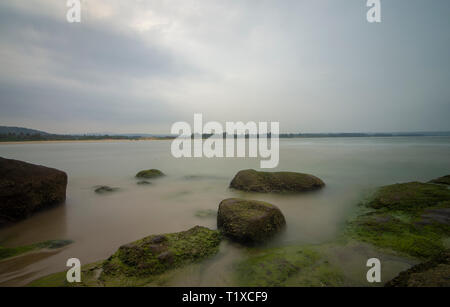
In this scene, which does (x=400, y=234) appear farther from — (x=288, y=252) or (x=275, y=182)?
(x=275, y=182)

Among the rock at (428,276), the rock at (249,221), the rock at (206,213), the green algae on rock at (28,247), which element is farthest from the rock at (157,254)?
Answer: the rock at (428,276)

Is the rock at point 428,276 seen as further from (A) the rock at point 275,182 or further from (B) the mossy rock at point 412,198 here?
(A) the rock at point 275,182

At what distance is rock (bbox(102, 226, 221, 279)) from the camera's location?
2.93 metres

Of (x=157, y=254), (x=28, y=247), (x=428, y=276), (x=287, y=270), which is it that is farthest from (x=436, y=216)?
(x=28, y=247)

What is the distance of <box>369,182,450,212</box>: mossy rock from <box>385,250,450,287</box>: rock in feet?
11.1

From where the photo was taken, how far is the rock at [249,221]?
12.9ft

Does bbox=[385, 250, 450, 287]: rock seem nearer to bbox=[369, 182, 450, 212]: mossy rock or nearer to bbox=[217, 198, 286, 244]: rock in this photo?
bbox=[217, 198, 286, 244]: rock

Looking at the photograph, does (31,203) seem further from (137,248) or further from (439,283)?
(439,283)

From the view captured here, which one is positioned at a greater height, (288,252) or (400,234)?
(400,234)

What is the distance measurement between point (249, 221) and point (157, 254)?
5.97 ft

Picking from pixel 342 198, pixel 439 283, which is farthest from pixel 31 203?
pixel 342 198

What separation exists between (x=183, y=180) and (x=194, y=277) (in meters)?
8.74

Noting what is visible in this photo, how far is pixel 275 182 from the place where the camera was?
829 centimetres

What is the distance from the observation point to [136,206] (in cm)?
668
